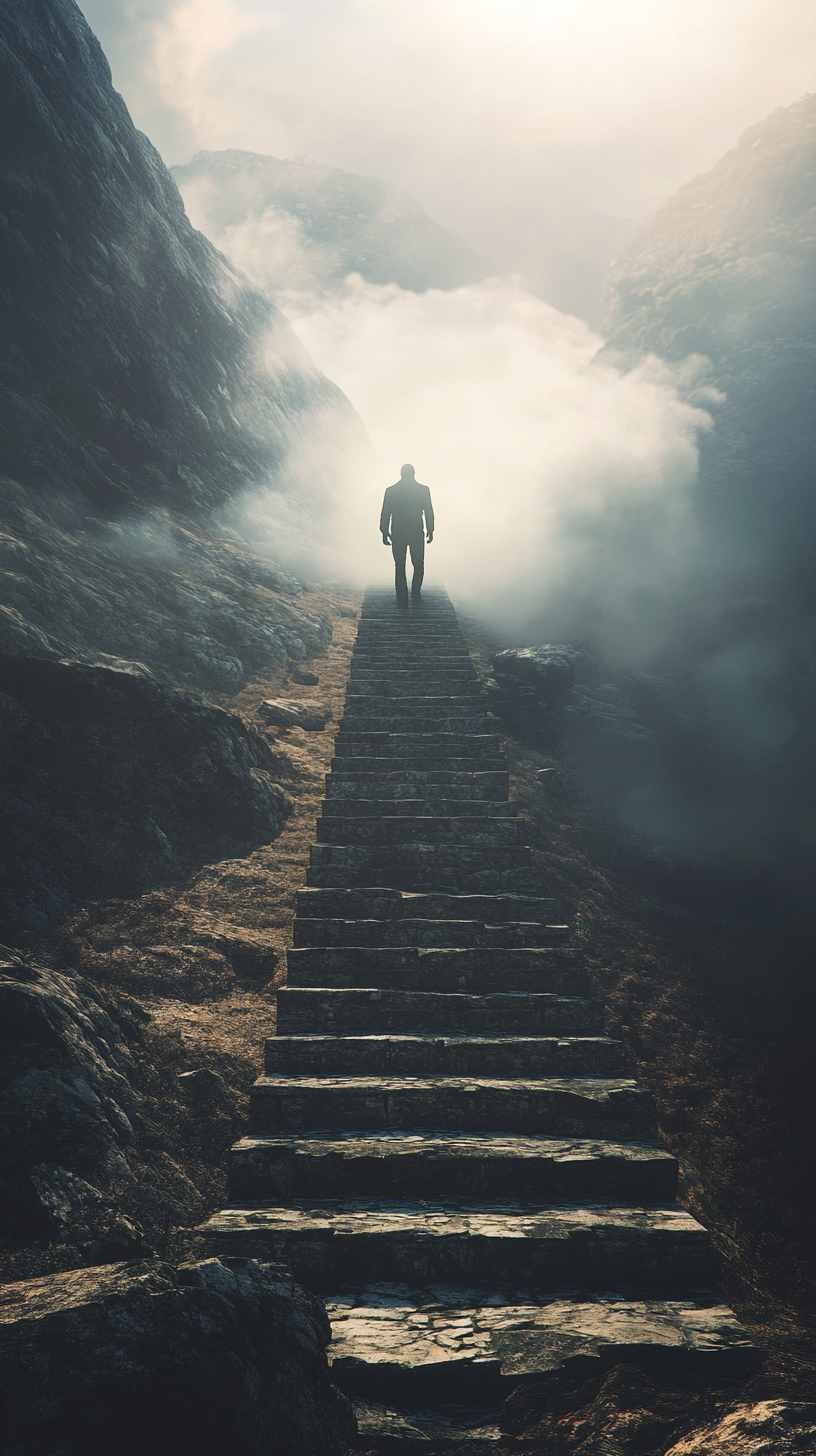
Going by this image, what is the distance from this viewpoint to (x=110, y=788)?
5641 mm

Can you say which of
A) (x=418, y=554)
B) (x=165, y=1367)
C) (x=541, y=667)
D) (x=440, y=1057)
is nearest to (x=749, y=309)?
(x=418, y=554)

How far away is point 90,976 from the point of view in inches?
169

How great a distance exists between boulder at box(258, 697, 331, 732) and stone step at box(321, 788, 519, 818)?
6.59 feet

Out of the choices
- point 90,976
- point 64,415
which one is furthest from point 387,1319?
point 64,415

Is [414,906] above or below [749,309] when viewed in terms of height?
below

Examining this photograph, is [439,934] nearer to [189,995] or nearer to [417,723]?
[189,995]

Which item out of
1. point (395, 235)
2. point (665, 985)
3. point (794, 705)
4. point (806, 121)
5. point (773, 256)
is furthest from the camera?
point (395, 235)

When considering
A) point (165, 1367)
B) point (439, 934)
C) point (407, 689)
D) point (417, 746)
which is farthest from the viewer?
point (407, 689)

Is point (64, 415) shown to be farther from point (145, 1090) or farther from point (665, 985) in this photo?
point (665, 985)

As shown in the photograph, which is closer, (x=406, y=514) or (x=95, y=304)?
(x=406, y=514)

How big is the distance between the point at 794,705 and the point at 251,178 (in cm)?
12700

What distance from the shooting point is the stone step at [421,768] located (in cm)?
675

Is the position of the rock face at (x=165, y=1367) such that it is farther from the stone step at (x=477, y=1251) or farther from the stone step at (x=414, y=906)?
the stone step at (x=414, y=906)

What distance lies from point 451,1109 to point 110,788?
3814mm
